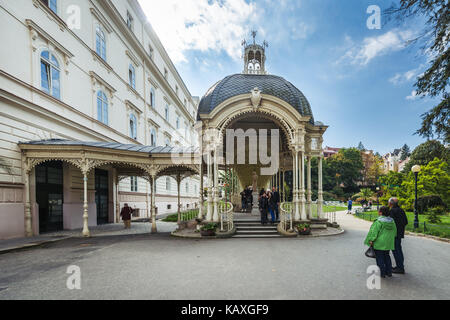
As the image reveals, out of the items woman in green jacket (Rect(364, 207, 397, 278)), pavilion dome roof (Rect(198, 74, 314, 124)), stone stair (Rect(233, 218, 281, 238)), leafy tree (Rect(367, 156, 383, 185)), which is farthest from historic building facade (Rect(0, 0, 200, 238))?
leafy tree (Rect(367, 156, 383, 185))

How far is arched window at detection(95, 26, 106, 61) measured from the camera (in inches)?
642

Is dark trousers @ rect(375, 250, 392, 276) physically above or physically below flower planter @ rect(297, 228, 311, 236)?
above

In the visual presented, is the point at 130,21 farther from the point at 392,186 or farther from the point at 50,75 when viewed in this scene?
the point at 392,186

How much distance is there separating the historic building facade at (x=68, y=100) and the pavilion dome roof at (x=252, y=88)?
6488 millimetres

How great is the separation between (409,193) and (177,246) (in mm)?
21694

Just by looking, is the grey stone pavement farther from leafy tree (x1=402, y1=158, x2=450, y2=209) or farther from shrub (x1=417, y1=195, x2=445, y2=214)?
shrub (x1=417, y1=195, x2=445, y2=214)

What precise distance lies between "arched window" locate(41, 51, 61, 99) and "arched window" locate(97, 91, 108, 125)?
3.58m

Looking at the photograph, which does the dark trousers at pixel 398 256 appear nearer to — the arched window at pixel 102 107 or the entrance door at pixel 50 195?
the entrance door at pixel 50 195

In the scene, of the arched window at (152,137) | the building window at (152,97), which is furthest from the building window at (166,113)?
the arched window at (152,137)

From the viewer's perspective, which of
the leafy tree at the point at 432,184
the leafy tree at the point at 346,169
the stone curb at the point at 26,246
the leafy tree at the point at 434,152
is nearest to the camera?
the stone curb at the point at 26,246

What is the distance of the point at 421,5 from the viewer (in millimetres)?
7199

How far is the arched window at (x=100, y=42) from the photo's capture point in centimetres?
1630
